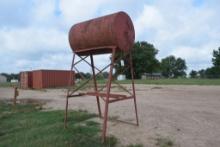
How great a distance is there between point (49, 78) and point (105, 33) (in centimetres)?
3163

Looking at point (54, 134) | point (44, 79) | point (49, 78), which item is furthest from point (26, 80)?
point (54, 134)

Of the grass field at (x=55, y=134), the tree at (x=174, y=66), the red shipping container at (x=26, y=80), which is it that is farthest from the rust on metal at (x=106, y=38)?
the tree at (x=174, y=66)

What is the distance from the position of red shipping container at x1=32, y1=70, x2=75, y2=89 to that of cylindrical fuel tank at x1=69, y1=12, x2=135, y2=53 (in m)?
29.7

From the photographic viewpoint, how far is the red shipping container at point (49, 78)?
3756 cm

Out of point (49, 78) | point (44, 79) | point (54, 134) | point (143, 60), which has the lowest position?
point (54, 134)

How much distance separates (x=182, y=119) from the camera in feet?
30.8

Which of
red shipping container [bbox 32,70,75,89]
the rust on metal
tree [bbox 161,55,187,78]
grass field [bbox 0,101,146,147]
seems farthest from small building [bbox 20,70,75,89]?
tree [bbox 161,55,187,78]

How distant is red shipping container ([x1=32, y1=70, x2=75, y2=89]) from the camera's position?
3756cm

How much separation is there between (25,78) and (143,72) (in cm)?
4558

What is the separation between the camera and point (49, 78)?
38.3 metres

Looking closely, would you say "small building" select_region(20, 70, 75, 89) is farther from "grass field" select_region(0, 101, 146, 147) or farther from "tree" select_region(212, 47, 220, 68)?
"tree" select_region(212, 47, 220, 68)

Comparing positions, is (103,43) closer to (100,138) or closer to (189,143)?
(100,138)

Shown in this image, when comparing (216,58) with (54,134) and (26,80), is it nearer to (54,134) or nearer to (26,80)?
(26,80)

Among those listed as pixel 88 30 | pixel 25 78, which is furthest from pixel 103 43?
pixel 25 78
